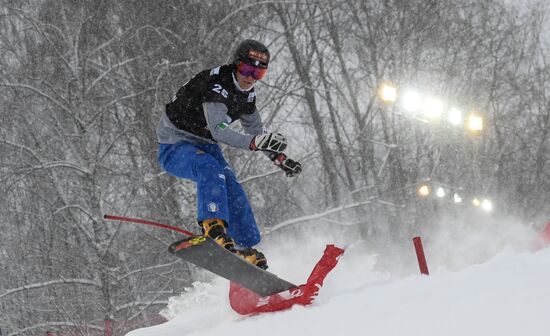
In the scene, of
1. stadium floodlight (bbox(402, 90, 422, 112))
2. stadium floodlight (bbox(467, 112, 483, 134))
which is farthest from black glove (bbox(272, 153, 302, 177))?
stadium floodlight (bbox(402, 90, 422, 112))

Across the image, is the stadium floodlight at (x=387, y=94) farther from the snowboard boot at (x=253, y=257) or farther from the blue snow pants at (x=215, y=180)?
the snowboard boot at (x=253, y=257)

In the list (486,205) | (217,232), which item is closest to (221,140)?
(217,232)

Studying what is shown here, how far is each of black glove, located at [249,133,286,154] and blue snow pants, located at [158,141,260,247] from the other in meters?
0.40

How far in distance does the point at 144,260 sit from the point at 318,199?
1505cm

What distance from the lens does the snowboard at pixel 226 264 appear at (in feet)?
13.6

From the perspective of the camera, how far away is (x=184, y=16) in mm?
11422

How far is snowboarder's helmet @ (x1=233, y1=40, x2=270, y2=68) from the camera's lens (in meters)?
4.57

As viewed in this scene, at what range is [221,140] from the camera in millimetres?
4477

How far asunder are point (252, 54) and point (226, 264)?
145 cm

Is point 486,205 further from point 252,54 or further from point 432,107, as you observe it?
point 252,54

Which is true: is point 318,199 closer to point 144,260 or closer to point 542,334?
point 144,260

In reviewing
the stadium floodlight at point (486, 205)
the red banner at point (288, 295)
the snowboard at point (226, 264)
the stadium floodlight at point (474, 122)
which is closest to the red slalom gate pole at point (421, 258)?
the red banner at point (288, 295)

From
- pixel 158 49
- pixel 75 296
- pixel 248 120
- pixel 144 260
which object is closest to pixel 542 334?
pixel 248 120

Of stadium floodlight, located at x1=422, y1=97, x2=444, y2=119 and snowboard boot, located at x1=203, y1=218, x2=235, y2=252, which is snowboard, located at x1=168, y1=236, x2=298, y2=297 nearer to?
snowboard boot, located at x1=203, y1=218, x2=235, y2=252
